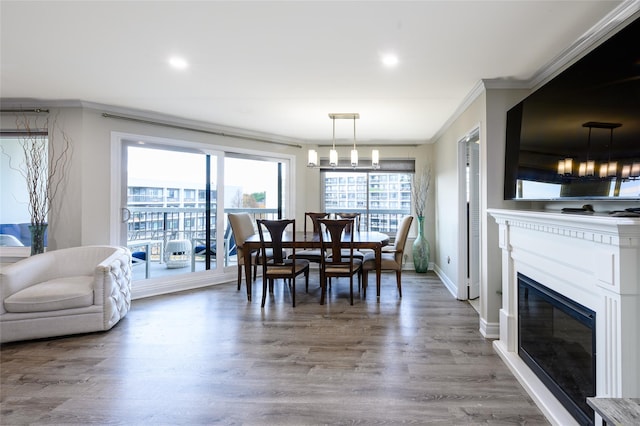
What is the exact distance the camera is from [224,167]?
4672 mm

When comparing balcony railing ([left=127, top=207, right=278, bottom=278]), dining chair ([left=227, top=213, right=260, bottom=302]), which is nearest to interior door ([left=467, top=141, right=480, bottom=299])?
dining chair ([left=227, top=213, right=260, bottom=302])

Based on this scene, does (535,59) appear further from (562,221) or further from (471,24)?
(562,221)

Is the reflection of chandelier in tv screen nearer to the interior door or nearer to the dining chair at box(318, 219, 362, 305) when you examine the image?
the interior door

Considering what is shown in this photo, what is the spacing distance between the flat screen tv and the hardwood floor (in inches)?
52.9

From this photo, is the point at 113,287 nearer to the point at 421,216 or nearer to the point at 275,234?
the point at 275,234

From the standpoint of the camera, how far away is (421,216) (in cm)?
523

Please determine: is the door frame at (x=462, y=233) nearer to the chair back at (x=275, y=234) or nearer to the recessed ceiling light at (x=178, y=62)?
the chair back at (x=275, y=234)

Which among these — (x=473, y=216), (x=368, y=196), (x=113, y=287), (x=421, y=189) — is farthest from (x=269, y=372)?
(x=421, y=189)

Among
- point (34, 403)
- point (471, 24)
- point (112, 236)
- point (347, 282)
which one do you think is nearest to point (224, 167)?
point (112, 236)

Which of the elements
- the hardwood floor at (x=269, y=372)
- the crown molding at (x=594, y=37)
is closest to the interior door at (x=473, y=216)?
the hardwood floor at (x=269, y=372)

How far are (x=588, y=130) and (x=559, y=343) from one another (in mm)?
1265

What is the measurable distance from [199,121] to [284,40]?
8.54ft

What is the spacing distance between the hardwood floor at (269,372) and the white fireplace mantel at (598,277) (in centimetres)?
47

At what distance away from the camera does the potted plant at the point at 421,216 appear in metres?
5.16
